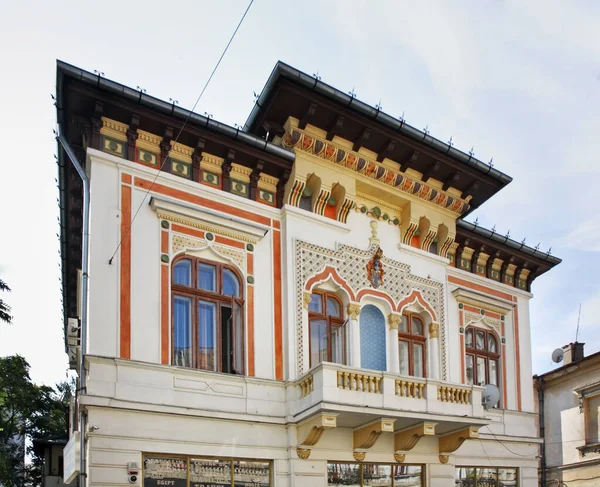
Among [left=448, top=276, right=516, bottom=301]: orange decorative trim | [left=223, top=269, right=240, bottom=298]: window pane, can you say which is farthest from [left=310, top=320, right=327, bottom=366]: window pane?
[left=448, top=276, right=516, bottom=301]: orange decorative trim

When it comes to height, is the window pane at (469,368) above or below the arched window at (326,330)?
below

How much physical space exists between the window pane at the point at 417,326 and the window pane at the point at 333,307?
7.93 feet

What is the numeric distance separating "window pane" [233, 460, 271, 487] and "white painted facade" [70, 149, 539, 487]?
19 cm

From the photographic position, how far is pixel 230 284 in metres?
16.6

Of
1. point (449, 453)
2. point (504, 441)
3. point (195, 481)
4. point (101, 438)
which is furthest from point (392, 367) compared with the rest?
point (101, 438)

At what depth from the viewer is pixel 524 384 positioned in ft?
71.6

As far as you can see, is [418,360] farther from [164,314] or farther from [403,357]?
[164,314]

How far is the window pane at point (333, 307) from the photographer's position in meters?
18.0

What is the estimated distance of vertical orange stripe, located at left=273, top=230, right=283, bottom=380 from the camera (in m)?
16.6

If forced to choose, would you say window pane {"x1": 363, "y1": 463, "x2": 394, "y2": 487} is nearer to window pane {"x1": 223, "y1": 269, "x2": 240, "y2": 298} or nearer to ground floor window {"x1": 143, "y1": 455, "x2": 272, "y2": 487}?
ground floor window {"x1": 143, "y1": 455, "x2": 272, "y2": 487}

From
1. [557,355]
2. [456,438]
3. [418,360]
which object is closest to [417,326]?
[418,360]

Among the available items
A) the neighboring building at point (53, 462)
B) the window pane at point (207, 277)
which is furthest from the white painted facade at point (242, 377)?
the neighboring building at point (53, 462)

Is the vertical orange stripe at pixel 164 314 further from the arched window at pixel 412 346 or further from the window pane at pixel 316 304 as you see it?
the arched window at pixel 412 346

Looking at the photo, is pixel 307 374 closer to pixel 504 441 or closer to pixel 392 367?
pixel 392 367
